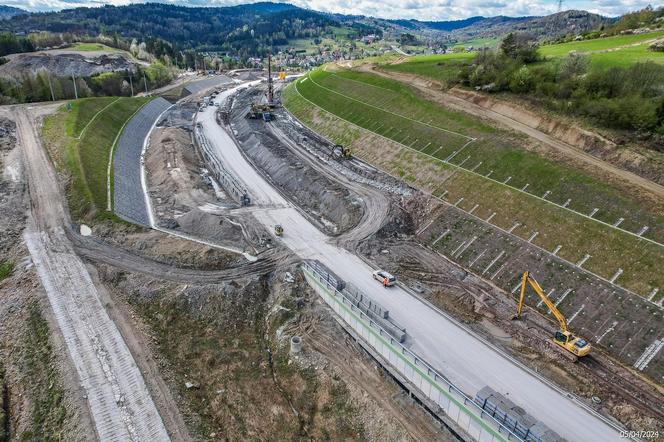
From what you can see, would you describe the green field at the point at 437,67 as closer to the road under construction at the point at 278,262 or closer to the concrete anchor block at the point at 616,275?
the road under construction at the point at 278,262

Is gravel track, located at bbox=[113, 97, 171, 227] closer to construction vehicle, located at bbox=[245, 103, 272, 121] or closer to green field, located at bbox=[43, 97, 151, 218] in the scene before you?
green field, located at bbox=[43, 97, 151, 218]

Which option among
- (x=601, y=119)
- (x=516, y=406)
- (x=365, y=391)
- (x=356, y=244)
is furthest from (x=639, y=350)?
(x=601, y=119)

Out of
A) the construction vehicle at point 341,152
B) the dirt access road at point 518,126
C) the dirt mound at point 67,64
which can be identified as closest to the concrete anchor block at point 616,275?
the dirt access road at point 518,126

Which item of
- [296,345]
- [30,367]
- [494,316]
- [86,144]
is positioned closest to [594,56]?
[494,316]

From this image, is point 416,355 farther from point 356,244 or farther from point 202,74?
point 202,74

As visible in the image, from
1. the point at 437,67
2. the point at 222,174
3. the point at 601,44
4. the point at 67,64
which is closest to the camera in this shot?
the point at 222,174

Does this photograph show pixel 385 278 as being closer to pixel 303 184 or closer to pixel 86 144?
pixel 303 184

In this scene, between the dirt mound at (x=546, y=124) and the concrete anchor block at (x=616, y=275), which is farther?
the dirt mound at (x=546, y=124)
